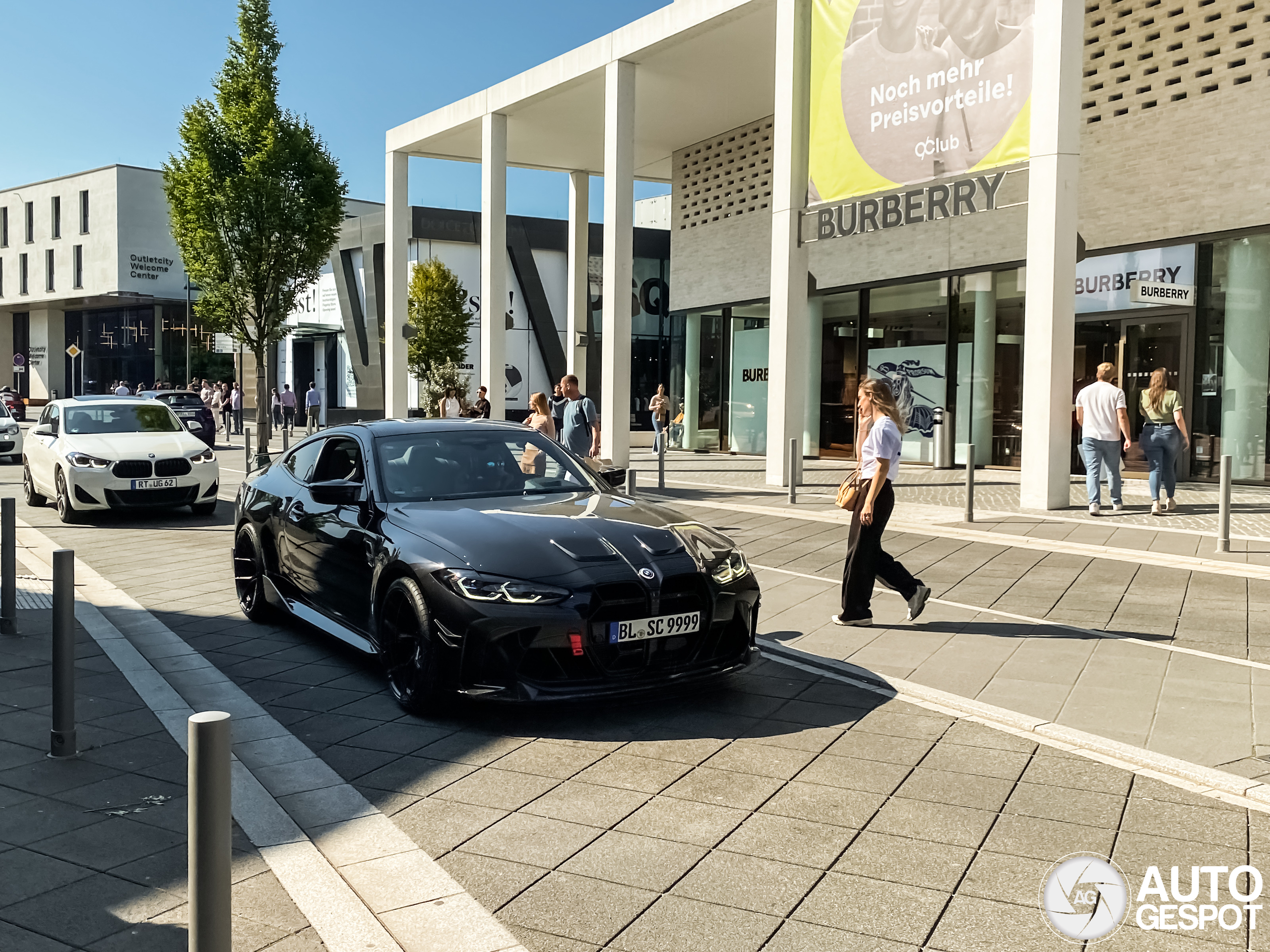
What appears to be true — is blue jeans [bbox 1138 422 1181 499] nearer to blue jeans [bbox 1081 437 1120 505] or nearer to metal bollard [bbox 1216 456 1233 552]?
blue jeans [bbox 1081 437 1120 505]

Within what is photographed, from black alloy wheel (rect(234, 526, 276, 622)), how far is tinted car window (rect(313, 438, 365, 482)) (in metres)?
0.83

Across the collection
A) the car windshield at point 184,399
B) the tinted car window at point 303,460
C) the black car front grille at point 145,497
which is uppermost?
the car windshield at point 184,399

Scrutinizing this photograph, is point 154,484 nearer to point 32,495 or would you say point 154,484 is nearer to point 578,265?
point 32,495

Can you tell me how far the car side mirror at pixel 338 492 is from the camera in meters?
6.39

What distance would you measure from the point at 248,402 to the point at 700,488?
167ft

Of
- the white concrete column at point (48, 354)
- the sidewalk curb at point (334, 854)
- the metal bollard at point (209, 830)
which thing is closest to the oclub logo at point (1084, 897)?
the sidewalk curb at point (334, 854)

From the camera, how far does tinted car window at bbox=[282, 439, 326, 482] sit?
738 cm

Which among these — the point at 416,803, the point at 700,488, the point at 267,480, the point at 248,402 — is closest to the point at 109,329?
the point at 248,402

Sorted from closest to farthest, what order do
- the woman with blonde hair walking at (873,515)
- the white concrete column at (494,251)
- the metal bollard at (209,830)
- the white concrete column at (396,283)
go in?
the metal bollard at (209,830), the woman with blonde hair walking at (873,515), the white concrete column at (494,251), the white concrete column at (396,283)

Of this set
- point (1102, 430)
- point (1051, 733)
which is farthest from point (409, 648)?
point (1102, 430)

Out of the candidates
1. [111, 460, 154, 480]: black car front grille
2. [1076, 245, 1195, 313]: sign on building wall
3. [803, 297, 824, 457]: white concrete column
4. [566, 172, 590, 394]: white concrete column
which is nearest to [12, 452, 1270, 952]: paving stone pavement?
[111, 460, 154, 480]: black car front grille

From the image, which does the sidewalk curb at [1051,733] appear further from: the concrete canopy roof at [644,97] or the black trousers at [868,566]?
the concrete canopy roof at [644,97]

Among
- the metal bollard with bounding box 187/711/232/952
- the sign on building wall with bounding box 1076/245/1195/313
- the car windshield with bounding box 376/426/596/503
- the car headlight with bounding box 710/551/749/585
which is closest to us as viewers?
the metal bollard with bounding box 187/711/232/952

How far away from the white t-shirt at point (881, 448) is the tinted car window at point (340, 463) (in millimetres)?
3238
